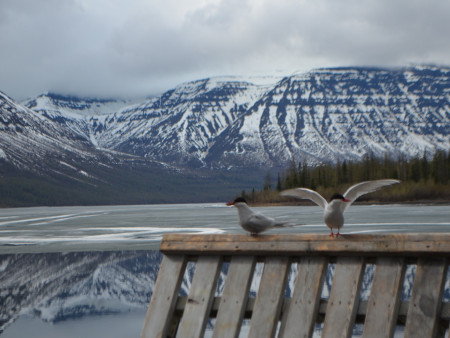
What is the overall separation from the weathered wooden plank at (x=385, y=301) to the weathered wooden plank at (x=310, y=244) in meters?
0.13

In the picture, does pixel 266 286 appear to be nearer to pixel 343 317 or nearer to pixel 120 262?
pixel 343 317

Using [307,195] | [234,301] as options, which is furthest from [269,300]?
[307,195]

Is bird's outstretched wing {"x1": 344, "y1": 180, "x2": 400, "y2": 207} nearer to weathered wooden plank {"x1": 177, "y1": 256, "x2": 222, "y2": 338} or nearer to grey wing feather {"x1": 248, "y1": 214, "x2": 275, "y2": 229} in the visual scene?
grey wing feather {"x1": 248, "y1": 214, "x2": 275, "y2": 229}

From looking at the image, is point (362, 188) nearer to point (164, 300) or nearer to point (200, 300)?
Answer: point (200, 300)

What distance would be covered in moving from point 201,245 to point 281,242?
648 millimetres

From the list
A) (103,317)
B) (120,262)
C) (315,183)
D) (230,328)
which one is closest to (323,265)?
(230,328)

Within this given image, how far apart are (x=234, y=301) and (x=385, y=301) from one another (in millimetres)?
1085

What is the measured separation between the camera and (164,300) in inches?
196

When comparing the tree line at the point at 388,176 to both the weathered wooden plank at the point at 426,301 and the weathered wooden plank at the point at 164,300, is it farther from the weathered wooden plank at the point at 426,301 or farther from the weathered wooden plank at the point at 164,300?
the weathered wooden plank at the point at 426,301

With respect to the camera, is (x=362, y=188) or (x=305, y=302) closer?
(x=305, y=302)

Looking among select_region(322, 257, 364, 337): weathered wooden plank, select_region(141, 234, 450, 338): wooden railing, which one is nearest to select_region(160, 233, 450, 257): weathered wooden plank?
select_region(141, 234, 450, 338): wooden railing

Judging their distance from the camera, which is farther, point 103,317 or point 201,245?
point 103,317

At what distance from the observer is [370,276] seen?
46.8 ft

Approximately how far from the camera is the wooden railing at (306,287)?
4410 mm
